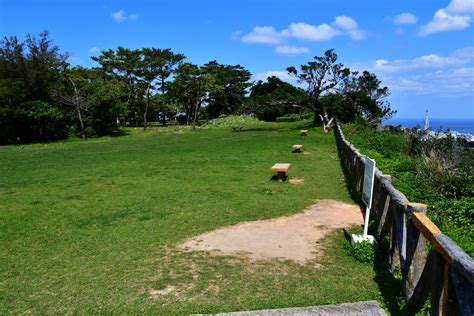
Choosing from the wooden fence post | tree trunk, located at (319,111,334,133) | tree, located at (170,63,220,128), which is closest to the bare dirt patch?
the wooden fence post

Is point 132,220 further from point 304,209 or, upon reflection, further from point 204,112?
point 204,112

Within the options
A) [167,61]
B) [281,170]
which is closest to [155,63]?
[167,61]

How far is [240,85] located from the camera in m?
59.1

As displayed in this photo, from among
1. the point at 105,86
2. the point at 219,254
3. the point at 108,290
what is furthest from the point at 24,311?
the point at 105,86

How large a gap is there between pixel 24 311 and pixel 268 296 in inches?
103

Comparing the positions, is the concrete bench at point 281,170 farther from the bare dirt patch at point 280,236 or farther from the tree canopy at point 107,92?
the tree canopy at point 107,92

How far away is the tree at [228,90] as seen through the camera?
54875 mm

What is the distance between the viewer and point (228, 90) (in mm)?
58688

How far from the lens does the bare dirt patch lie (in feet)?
19.6

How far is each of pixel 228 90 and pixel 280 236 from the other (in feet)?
175

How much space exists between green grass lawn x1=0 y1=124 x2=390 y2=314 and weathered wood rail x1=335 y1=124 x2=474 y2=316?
505mm

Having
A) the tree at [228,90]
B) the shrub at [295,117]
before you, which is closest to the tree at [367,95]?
the shrub at [295,117]

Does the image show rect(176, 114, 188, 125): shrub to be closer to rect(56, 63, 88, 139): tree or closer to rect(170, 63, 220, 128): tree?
rect(170, 63, 220, 128): tree

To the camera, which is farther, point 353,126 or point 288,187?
point 353,126
